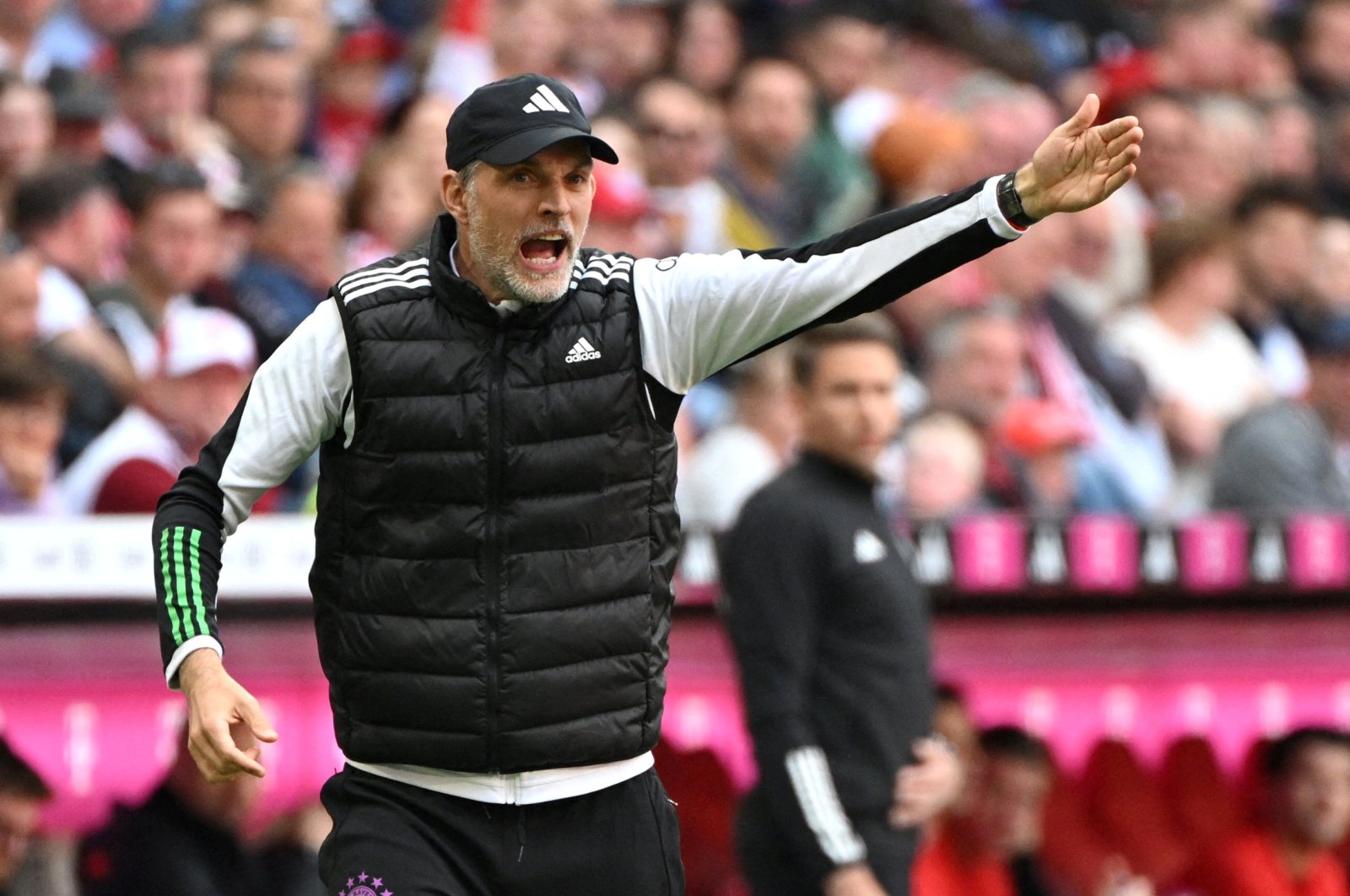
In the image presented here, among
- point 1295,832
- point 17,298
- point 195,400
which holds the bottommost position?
point 1295,832

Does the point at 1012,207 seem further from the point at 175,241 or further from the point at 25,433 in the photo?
the point at 175,241

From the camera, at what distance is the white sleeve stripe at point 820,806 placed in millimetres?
5484

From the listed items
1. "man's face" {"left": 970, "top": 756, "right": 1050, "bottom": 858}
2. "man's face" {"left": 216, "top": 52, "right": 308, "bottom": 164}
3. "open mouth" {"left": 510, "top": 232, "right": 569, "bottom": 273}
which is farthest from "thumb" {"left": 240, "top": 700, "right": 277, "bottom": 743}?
"man's face" {"left": 216, "top": 52, "right": 308, "bottom": 164}

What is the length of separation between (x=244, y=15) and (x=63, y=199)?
7.71 ft

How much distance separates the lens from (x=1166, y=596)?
728cm

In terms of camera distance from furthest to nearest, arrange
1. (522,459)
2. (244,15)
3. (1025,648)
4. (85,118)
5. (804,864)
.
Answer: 1. (244,15)
2. (85,118)
3. (1025,648)
4. (804,864)
5. (522,459)

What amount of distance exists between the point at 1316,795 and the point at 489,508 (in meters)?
4.01

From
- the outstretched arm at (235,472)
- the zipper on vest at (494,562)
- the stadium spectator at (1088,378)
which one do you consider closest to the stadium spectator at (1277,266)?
the stadium spectator at (1088,378)

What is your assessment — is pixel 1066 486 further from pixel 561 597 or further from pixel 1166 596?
pixel 561 597

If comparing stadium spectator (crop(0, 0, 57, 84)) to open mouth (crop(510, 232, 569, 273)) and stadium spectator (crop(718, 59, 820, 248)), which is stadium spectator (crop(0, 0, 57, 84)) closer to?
stadium spectator (crop(718, 59, 820, 248))

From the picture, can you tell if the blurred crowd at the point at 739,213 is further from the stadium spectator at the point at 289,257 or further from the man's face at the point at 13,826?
the man's face at the point at 13,826

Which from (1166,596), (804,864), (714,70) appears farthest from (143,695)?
(714,70)

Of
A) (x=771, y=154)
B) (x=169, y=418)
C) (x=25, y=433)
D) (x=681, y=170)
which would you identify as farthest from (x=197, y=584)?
(x=771, y=154)

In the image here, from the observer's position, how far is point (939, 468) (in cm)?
787
